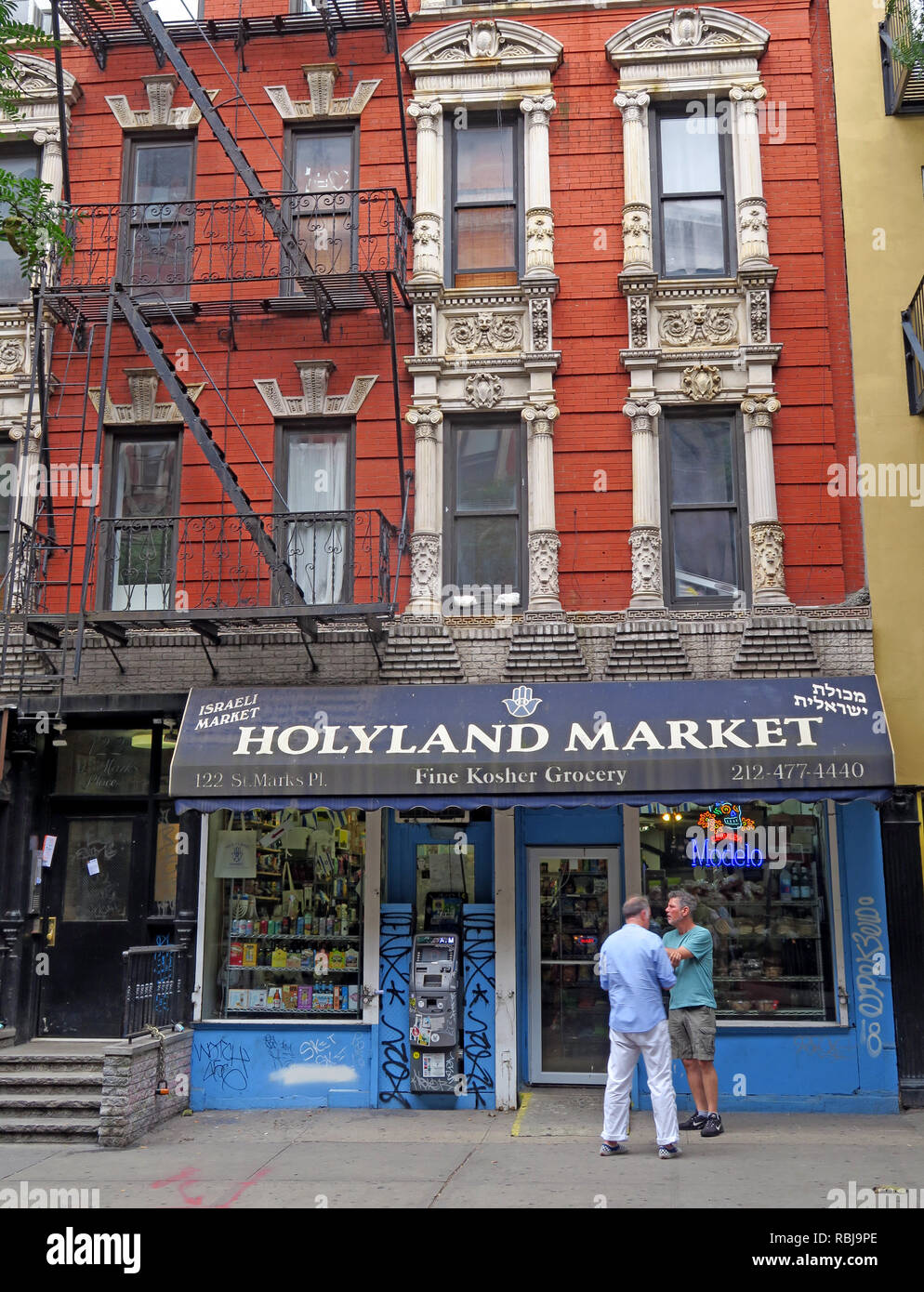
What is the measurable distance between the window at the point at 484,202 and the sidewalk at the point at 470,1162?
8250 millimetres

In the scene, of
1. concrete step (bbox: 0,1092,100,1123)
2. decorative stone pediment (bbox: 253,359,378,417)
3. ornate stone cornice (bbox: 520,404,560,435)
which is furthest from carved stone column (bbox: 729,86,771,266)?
concrete step (bbox: 0,1092,100,1123)

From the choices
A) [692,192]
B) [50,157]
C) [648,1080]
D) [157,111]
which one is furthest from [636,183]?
[648,1080]

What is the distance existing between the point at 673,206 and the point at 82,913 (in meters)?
9.53

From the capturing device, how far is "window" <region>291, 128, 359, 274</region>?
1202 centimetres

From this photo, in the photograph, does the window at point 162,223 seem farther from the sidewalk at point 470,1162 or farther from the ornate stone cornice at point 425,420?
the sidewalk at point 470,1162

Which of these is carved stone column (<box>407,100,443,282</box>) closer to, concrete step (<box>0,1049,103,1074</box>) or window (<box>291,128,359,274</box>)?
window (<box>291,128,359,274</box>)

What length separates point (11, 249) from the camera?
12.5m

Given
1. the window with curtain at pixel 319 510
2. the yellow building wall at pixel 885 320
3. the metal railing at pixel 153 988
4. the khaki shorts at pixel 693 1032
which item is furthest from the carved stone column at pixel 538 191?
the metal railing at pixel 153 988

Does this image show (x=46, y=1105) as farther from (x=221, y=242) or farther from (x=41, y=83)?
(x=41, y=83)

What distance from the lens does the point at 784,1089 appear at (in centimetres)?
1005

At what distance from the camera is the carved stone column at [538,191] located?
11656 millimetres

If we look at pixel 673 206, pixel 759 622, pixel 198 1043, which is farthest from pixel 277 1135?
pixel 673 206

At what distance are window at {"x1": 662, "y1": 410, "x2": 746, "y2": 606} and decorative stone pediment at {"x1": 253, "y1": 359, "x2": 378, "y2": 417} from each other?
125 inches

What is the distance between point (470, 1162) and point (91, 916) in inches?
193
